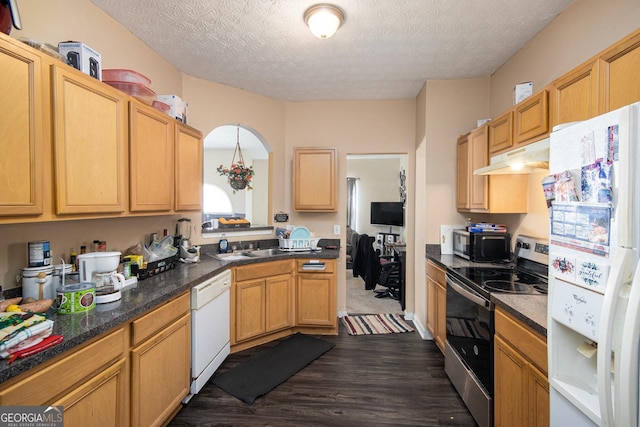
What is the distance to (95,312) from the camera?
4.72 ft

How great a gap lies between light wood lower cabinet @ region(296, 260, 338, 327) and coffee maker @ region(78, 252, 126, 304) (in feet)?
5.92

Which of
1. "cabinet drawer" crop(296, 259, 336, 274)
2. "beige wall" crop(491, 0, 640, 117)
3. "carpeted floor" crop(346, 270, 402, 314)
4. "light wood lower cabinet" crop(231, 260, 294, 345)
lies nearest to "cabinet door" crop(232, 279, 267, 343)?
"light wood lower cabinet" crop(231, 260, 294, 345)

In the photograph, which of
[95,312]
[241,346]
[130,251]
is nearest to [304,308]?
[241,346]

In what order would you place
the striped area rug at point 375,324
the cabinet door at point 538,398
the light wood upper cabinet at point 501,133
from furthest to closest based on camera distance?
1. the striped area rug at point 375,324
2. the light wood upper cabinet at point 501,133
3. the cabinet door at point 538,398

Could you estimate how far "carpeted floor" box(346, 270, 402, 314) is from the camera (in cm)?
399

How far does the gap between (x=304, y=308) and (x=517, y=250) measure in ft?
7.07

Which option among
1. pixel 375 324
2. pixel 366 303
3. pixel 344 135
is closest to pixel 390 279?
pixel 366 303

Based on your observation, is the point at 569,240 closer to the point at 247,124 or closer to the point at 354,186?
the point at 247,124

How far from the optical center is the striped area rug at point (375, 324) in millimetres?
3305

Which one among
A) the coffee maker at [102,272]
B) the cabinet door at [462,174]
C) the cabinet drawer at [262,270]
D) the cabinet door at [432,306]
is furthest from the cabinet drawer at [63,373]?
the cabinet door at [462,174]

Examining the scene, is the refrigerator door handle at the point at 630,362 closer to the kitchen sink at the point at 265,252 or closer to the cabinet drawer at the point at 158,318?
the cabinet drawer at the point at 158,318

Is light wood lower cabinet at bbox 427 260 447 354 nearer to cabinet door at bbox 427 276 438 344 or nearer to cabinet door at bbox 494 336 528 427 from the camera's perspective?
cabinet door at bbox 427 276 438 344

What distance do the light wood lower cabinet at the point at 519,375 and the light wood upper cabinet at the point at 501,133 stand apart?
1352 mm

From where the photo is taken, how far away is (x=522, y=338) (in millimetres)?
1433
